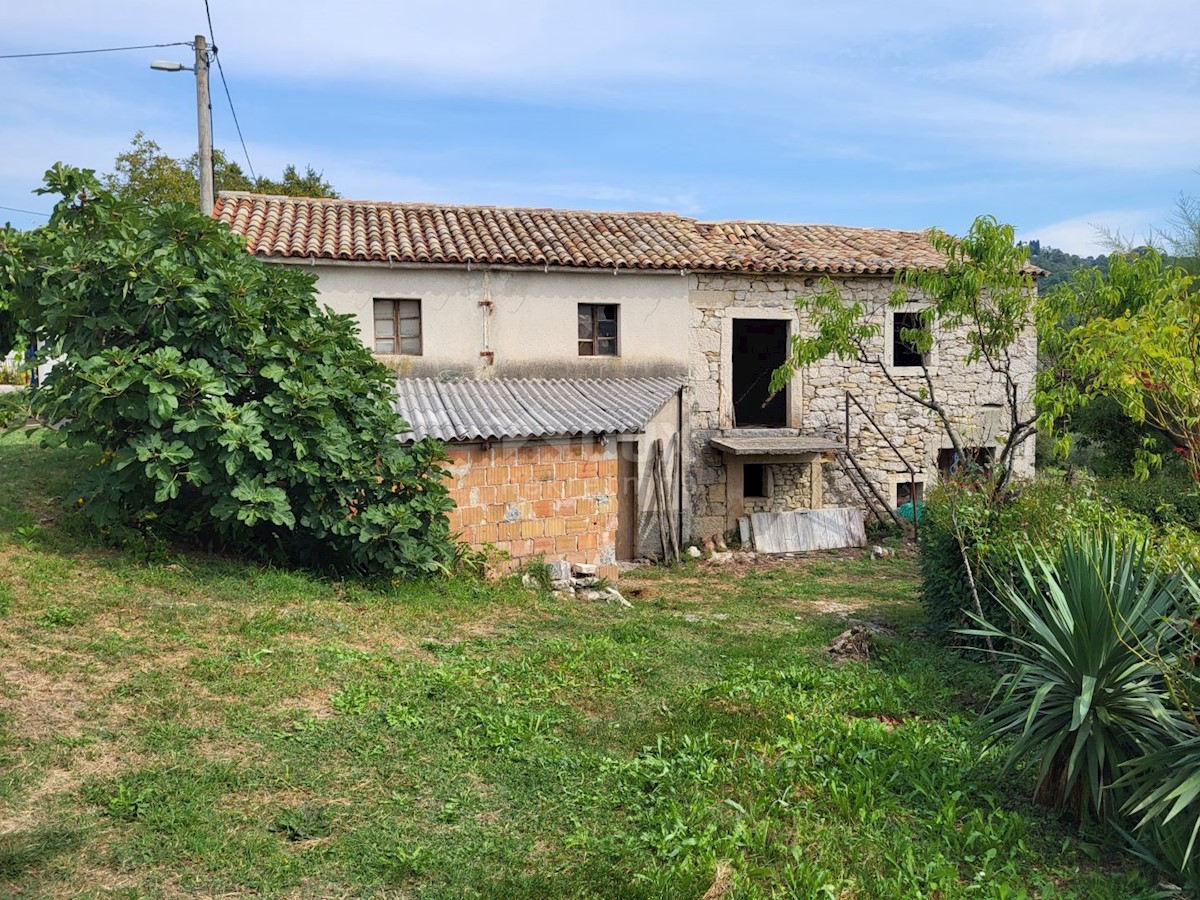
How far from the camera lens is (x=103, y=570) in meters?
7.73

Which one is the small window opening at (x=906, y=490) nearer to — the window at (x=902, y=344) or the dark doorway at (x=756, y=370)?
the window at (x=902, y=344)

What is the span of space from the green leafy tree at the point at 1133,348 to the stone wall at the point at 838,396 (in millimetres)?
6495

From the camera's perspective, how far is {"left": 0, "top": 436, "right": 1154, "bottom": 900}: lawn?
4184 mm

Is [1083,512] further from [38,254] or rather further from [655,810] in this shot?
[38,254]

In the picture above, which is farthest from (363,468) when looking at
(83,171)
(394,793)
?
(394,793)

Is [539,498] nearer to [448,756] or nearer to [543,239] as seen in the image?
[543,239]

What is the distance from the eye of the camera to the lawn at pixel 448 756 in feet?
13.7

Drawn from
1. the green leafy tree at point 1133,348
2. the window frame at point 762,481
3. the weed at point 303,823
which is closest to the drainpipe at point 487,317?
the window frame at point 762,481

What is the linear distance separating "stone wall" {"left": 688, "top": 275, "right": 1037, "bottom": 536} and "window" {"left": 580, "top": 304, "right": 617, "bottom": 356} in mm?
1347

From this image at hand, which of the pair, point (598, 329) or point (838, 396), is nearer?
point (598, 329)

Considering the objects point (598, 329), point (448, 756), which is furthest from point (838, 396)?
point (448, 756)

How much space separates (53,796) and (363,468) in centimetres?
453

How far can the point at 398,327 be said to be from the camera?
47.0 feet

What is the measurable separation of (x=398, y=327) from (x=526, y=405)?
2792 mm
